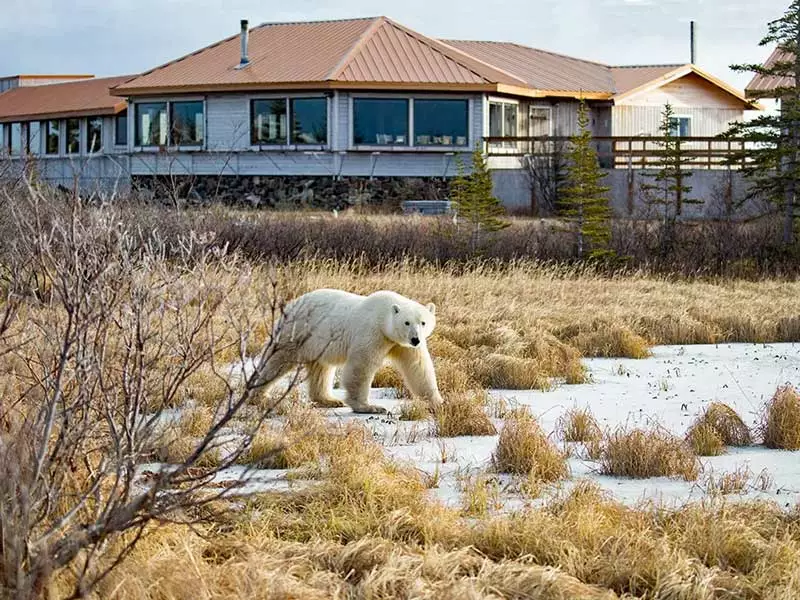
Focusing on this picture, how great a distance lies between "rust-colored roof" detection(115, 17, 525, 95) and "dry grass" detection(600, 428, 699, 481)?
77.7ft

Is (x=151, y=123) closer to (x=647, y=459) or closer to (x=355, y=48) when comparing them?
(x=355, y=48)

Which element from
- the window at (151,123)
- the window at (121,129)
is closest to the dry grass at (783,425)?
the window at (151,123)

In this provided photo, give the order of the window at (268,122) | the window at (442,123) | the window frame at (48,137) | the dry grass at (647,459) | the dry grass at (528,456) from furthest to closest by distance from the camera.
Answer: the window frame at (48,137), the window at (268,122), the window at (442,123), the dry grass at (647,459), the dry grass at (528,456)

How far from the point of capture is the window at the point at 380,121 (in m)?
30.8

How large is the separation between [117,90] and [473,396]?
2590 cm

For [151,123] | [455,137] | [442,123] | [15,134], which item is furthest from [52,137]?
[455,137]

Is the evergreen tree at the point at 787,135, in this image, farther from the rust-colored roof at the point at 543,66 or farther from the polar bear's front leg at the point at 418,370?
the polar bear's front leg at the point at 418,370

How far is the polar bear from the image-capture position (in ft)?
28.9

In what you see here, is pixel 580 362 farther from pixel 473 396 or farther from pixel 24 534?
pixel 24 534

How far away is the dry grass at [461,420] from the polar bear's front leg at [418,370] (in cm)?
52

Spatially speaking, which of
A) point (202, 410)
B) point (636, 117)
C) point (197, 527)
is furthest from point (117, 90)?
point (197, 527)

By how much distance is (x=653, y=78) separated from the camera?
38.2m

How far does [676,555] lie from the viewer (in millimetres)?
5309

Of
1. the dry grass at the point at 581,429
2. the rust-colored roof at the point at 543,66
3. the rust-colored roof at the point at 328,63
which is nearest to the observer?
the dry grass at the point at 581,429
